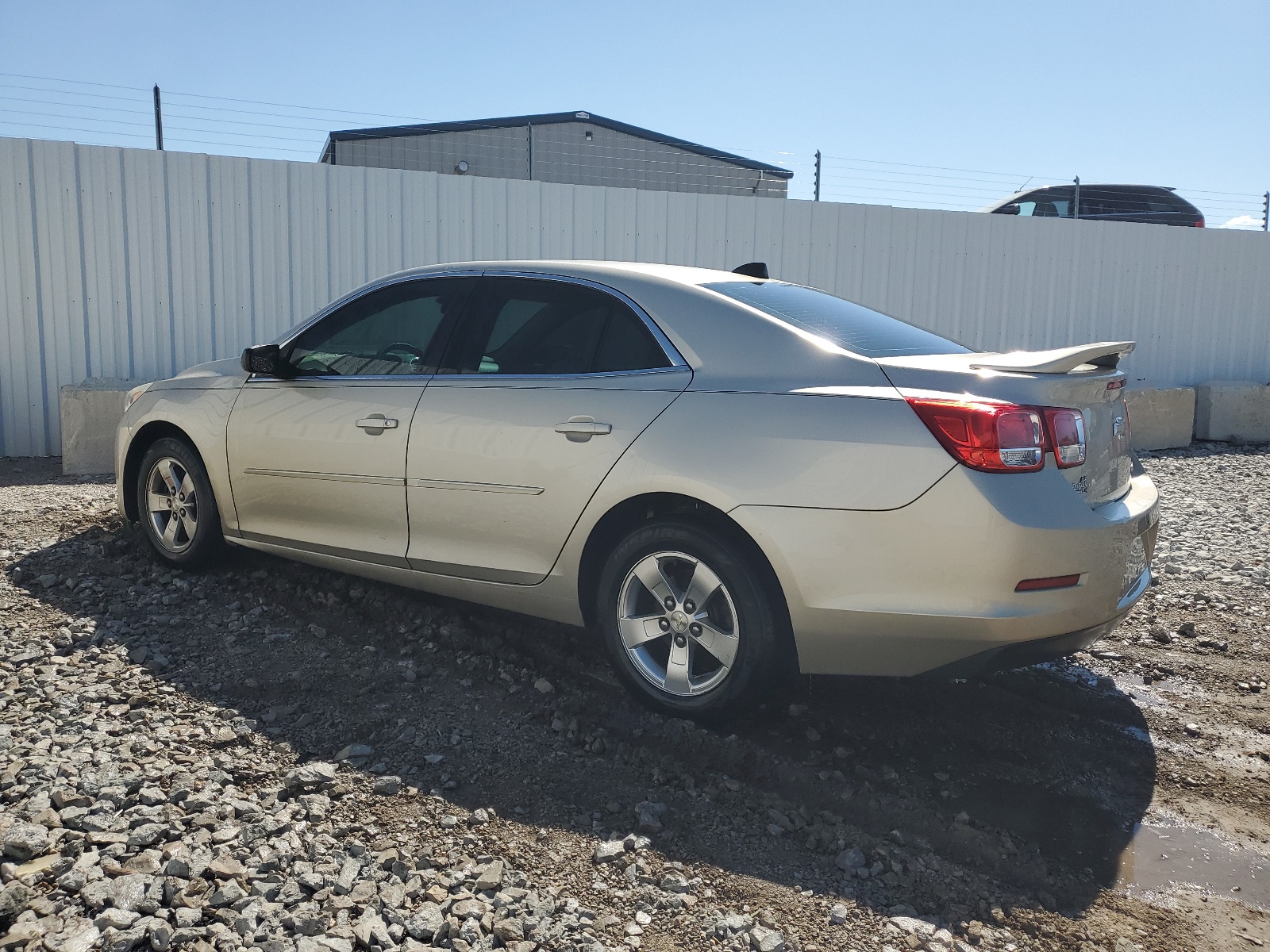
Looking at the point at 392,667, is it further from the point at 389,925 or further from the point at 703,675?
the point at 389,925

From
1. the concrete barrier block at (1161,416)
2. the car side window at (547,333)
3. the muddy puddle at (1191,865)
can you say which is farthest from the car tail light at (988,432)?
the concrete barrier block at (1161,416)

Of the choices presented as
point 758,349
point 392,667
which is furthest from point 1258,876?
point 392,667

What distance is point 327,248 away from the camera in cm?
962

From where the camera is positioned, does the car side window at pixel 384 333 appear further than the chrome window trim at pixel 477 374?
Yes

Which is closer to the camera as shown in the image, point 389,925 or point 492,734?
point 389,925

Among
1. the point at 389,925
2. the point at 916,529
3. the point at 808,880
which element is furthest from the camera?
the point at 916,529

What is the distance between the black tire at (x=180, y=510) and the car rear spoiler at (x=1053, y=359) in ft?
12.0

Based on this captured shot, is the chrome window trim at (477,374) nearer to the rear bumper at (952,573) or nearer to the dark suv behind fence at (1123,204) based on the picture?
the rear bumper at (952,573)

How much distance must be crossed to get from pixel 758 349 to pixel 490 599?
1471mm

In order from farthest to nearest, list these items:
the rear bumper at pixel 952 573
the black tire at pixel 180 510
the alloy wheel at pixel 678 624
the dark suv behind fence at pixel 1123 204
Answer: the dark suv behind fence at pixel 1123 204 → the black tire at pixel 180 510 → the alloy wheel at pixel 678 624 → the rear bumper at pixel 952 573

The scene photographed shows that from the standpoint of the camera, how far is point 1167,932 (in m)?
2.39

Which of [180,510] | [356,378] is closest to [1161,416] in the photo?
[356,378]

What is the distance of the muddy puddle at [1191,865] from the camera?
2582 millimetres

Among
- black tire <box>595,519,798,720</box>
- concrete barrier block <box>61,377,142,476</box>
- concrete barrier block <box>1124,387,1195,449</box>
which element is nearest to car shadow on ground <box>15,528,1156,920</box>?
black tire <box>595,519,798,720</box>
